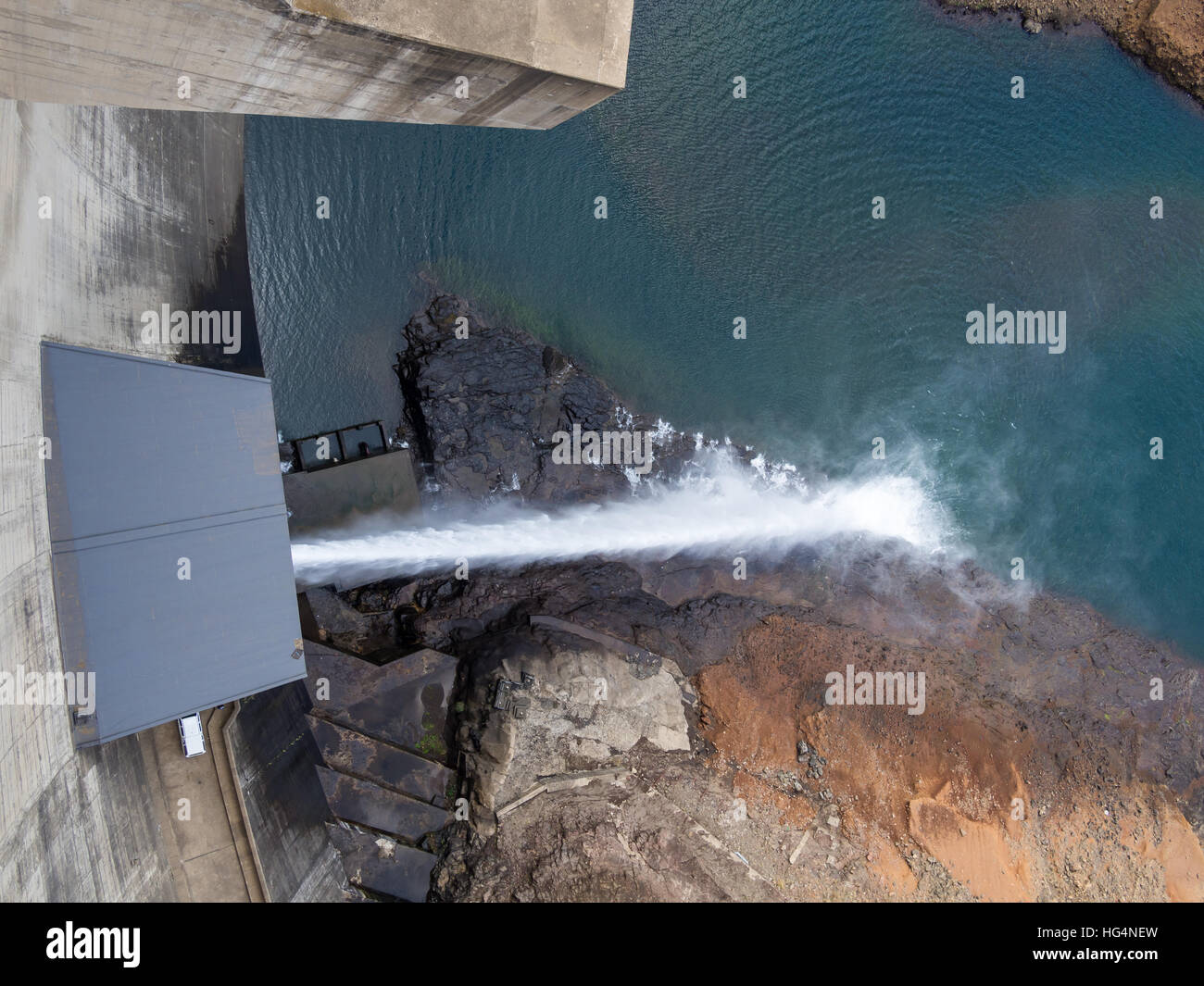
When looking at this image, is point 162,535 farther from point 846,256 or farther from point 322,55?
point 846,256

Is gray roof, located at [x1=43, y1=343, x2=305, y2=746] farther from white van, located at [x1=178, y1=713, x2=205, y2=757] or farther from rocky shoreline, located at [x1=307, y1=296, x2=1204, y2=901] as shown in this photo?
rocky shoreline, located at [x1=307, y1=296, x2=1204, y2=901]

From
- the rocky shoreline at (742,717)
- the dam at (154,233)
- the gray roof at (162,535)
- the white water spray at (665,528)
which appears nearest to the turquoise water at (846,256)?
the white water spray at (665,528)

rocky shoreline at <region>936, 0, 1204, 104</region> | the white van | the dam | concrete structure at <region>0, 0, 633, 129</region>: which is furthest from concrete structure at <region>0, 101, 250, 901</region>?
rocky shoreline at <region>936, 0, 1204, 104</region>

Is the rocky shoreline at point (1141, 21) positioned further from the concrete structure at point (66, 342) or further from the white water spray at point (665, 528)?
the concrete structure at point (66, 342)

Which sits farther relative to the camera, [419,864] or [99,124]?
[419,864]
